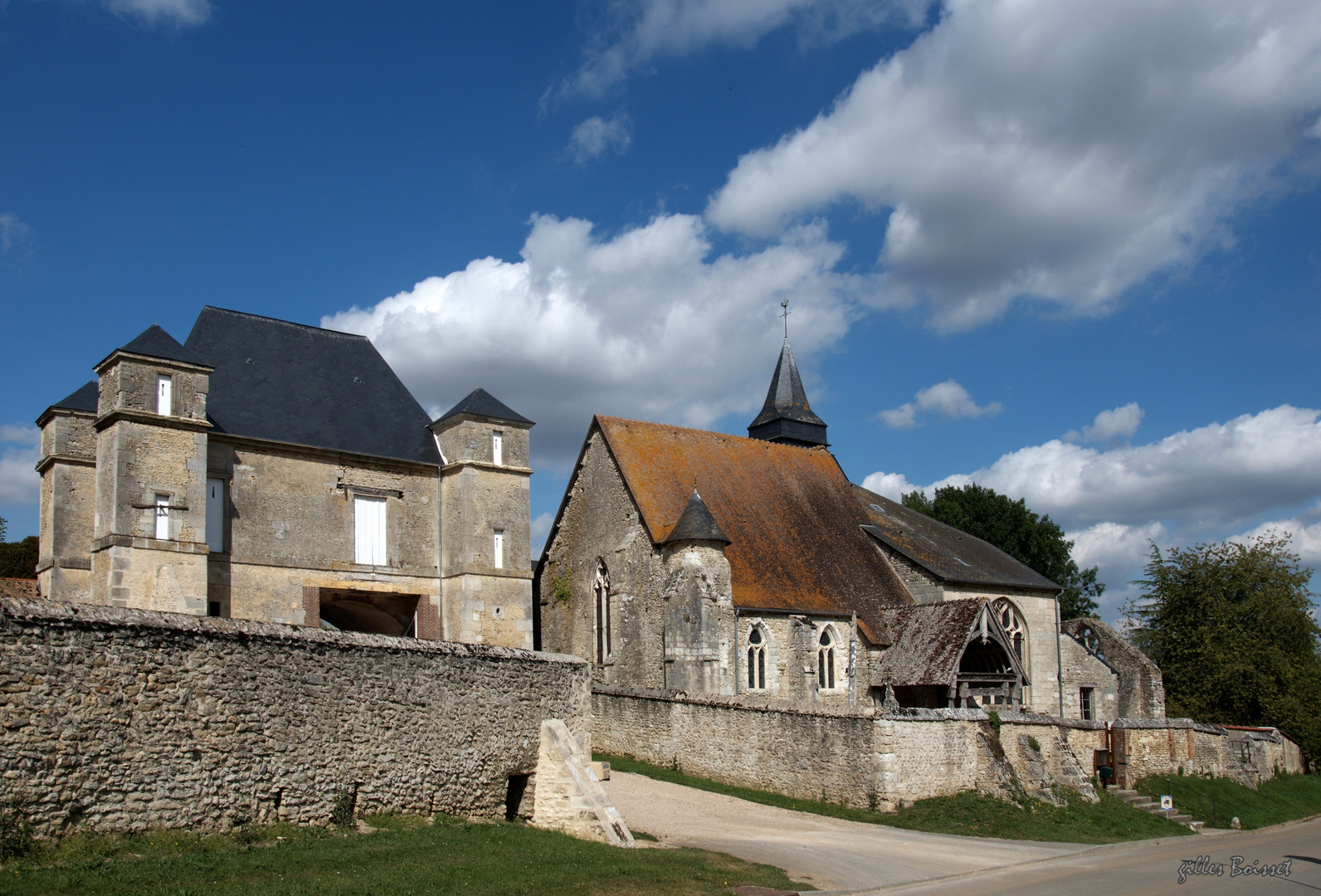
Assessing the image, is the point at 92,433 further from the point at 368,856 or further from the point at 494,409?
the point at 368,856

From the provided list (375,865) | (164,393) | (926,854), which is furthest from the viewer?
(164,393)

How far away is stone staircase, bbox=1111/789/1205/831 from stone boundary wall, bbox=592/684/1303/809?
57 cm

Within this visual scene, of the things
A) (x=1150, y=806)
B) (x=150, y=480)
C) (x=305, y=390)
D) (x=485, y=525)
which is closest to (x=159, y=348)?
(x=150, y=480)

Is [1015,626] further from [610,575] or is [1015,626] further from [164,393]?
[164,393]

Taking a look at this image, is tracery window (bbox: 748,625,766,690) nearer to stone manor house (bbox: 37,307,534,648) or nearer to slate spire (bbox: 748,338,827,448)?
stone manor house (bbox: 37,307,534,648)

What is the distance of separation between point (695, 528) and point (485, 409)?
5.80 m

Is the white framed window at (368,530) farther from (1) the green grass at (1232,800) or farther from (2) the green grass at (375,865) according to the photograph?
(1) the green grass at (1232,800)

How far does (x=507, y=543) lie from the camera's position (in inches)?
867

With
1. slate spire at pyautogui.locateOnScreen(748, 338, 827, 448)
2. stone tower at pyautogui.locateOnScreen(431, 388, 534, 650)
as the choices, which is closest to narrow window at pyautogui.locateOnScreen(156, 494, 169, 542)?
stone tower at pyautogui.locateOnScreen(431, 388, 534, 650)

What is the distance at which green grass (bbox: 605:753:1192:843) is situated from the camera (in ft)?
54.2

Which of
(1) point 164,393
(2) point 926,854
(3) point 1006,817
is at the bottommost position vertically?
(3) point 1006,817

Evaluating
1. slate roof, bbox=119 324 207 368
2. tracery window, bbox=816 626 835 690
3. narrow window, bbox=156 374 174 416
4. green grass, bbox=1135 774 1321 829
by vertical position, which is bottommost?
green grass, bbox=1135 774 1321 829

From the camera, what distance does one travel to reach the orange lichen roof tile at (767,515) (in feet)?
84.9

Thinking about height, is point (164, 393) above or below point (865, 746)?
above
